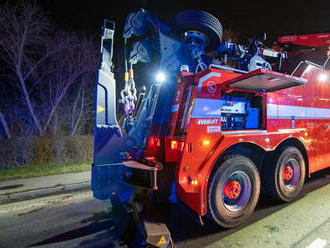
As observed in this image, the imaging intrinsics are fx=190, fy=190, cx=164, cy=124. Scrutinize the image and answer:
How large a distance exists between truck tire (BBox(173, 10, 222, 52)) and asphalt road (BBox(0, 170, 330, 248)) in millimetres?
3251

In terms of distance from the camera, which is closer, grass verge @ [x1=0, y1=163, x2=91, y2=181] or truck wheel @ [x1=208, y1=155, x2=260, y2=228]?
truck wheel @ [x1=208, y1=155, x2=260, y2=228]

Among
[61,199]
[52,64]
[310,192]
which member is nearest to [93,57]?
[52,64]

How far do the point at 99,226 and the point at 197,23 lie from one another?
3.74 m

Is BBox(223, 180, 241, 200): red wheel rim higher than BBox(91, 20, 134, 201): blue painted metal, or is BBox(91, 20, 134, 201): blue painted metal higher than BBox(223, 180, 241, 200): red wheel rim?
BBox(91, 20, 134, 201): blue painted metal

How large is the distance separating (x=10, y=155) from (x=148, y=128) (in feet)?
19.6

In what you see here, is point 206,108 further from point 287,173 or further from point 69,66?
point 69,66

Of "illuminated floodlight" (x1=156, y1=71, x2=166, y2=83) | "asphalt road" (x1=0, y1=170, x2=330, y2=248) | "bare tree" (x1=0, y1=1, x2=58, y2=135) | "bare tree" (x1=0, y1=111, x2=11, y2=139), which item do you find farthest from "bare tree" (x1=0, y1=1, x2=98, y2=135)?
"illuminated floodlight" (x1=156, y1=71, x2=166, y2=83)

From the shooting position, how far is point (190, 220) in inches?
127

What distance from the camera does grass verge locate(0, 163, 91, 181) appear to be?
19.5 feet

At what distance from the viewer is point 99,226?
3131mm

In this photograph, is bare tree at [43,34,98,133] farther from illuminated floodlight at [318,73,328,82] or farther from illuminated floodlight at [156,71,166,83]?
illuminated floodlight at [318,73,328,82]

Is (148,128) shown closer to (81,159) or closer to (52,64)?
(81,159)

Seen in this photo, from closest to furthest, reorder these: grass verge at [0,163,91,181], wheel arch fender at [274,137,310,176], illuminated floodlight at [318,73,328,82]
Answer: wheel arch fender at [274,137,310,176] < illuminated floodlight at [318,73,328,82] < grass verge at [0,163,91,181]

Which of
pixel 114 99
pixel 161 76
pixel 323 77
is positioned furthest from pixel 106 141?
pixel 323 77
